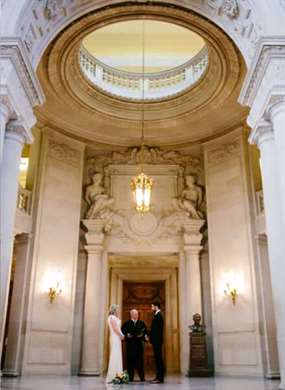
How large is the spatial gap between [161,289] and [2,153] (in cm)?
958

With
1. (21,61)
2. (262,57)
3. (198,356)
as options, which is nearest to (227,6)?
(262,57)

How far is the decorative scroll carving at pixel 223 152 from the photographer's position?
42.8 feet

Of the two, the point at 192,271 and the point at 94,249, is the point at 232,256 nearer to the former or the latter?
the point at 192,271

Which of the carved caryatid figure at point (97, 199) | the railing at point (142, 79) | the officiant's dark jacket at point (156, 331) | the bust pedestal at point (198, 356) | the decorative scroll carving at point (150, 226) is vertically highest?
the railing at point (142, 79)

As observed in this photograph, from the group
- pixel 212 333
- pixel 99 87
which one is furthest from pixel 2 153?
pixel 212 333

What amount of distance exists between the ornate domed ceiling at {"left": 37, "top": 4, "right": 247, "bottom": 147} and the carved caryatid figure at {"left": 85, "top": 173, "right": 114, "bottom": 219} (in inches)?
57.9

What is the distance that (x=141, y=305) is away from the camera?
1534cm

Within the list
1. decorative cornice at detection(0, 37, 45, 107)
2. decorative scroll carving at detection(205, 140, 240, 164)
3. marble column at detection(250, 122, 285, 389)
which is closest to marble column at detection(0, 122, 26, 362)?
decorative cornice at detection(0, 37, 45, 107)

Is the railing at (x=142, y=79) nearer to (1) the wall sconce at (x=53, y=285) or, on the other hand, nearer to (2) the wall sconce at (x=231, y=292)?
(1) the wall sconce at (x=53, y=285)

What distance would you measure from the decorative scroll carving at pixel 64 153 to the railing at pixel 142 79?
2229 millimetres

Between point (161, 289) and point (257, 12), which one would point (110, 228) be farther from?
point (257, 12)

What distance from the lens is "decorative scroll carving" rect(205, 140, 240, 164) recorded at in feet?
42.8

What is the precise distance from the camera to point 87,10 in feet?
28.3

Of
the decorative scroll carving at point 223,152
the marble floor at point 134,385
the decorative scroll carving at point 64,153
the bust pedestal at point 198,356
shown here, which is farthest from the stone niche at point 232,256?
the decorative scroll carving at point 64,153
